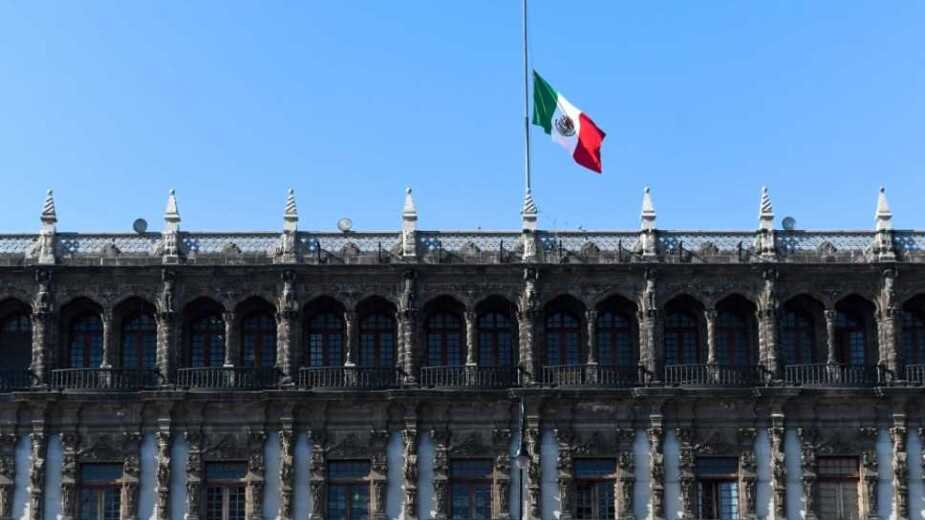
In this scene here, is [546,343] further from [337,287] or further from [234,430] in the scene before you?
[234,430]

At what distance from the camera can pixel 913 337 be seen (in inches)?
2763

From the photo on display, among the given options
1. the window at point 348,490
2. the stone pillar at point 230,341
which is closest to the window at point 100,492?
the stone pillar at point 230,341

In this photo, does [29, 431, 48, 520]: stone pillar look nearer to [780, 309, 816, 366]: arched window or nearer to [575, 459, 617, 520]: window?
[575, 459, 617, 520]: window

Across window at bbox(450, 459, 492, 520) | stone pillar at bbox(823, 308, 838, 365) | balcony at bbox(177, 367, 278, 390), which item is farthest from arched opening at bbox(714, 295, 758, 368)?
balcony at bbox(177, 367, 278, 390)

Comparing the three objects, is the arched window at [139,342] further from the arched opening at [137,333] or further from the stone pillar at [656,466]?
the stone pillar at [656,466]

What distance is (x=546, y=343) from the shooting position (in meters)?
69.4

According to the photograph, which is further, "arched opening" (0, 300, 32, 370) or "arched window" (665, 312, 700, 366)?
"arched window" (665, 312, 700, 366)

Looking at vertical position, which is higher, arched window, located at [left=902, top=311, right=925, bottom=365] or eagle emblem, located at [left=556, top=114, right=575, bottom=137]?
eagle emblem, located at [left=556, top=114, right=575, bottom=137]

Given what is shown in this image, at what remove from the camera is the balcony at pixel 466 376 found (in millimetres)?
67812

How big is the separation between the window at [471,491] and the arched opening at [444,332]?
4441 millimetres

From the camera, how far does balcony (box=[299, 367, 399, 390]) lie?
222 feet

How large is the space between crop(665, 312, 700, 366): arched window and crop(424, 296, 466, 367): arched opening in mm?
8449

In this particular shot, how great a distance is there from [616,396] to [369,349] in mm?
10275

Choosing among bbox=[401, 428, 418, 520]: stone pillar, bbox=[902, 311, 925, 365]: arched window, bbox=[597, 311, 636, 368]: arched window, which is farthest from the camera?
bbox=[902, 311, 925, 365]: arched window
